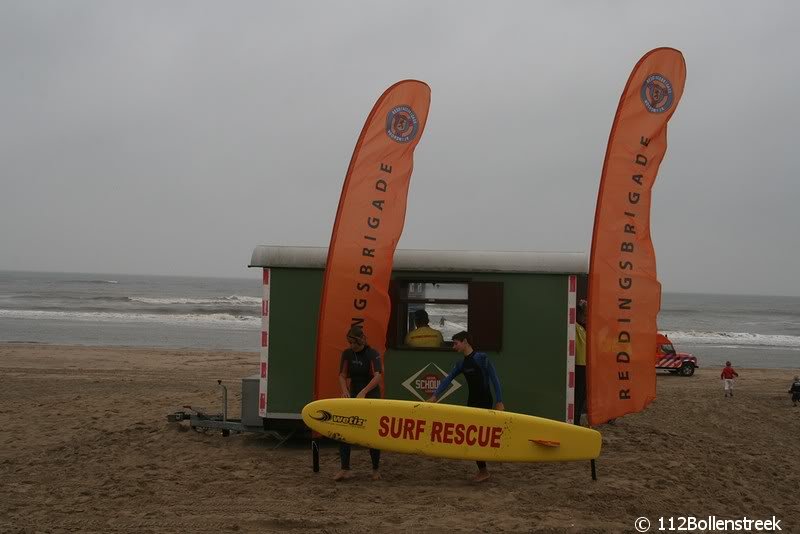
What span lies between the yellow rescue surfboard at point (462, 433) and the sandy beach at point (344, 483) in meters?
0.31

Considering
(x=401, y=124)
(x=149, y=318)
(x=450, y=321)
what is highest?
(x=401, y=124)

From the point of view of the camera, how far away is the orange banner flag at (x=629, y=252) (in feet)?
23.9

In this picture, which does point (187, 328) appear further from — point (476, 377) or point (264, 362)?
point (476, 377)

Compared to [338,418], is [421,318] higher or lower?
higher

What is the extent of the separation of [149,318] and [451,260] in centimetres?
3616

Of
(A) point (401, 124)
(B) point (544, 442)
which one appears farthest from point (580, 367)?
(A) point (401, 124)

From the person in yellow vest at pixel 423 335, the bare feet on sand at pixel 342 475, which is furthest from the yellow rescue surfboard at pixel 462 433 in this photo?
the person in yellow vest at pixel 423 335

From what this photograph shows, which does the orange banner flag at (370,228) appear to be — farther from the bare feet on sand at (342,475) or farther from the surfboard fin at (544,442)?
the surfboard fin at (544,442)

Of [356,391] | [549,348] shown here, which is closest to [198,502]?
[356,391]

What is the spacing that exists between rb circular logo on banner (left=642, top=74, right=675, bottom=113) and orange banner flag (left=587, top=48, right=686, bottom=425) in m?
0.01

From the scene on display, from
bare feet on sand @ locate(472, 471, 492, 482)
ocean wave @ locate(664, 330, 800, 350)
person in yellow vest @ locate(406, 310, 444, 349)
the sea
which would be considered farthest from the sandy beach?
ocean wave @ locate(664, 330, 800, 350)

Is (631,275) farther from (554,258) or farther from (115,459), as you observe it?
(115,459)

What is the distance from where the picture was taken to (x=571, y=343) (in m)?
8.00

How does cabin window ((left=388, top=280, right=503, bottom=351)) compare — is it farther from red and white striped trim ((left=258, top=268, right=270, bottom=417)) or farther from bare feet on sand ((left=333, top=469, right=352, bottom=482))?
bare feet on sand ((left=333, top=469, right=352, bottom=482))
